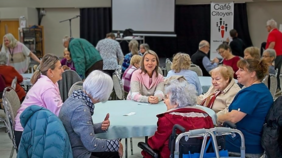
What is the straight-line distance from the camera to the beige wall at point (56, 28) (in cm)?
1260

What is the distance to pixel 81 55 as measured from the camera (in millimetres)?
5234

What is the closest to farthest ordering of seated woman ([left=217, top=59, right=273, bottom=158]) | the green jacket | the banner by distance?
seated woman ([left=217, top=59, right=273, bottom=158]) → the green jacket → the banner

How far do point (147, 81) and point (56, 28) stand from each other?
31.3ft

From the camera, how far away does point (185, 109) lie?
7.79 ft

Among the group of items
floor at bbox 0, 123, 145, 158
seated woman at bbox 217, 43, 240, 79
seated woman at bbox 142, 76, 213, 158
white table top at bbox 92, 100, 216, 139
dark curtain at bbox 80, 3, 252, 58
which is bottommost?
floor at bbox 0, 123, 145, 158

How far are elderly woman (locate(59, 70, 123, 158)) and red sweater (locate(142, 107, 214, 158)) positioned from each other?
13.0 inches

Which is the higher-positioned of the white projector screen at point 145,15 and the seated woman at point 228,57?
the white projector screen at point 145,15

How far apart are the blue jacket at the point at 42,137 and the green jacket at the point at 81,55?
3.03 meters

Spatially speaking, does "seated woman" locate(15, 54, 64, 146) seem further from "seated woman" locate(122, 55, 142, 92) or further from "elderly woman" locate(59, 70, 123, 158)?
"seated woman" locate(122, 55, 142, 92)

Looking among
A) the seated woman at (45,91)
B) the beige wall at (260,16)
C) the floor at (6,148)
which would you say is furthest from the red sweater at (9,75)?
the beige wall at (260,16)

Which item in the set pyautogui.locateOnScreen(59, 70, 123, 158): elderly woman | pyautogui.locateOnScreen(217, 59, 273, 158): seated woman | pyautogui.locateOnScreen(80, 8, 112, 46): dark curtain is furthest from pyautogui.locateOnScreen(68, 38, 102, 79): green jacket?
pyautogui.locateOnScreen(80, 8, 112, 46): dark curtain

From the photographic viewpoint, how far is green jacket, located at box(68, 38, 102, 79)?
521 centimetres

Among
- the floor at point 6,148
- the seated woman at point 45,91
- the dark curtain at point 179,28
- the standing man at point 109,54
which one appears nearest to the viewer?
the seated woman at point 45,91

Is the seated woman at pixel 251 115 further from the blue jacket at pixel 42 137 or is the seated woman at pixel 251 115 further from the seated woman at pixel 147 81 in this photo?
the blue jacket at pixel 42 137
